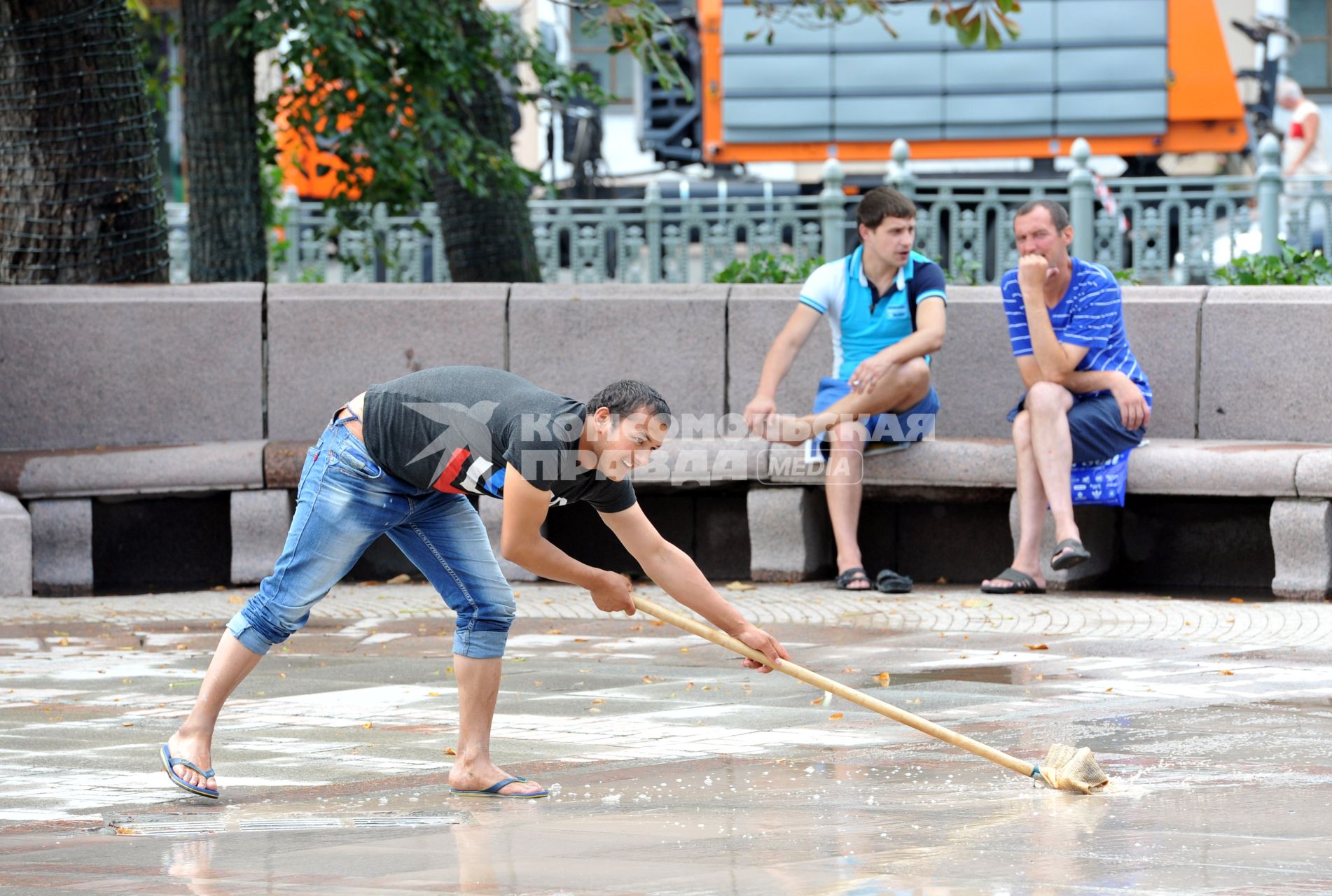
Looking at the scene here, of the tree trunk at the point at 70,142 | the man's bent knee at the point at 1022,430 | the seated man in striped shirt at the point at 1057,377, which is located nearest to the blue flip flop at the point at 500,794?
the seated man in striped shirt at the point at 1057,377

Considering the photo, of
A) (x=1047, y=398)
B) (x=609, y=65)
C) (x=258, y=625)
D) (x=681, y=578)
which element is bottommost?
(x=258, y=625)

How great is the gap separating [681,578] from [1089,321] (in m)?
3.95

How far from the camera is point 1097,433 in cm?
813

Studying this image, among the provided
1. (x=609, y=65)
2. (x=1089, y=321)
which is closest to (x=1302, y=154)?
(x=1089, y=321)

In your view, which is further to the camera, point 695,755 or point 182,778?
point 695,755

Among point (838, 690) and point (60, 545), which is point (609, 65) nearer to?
point (60, 545)

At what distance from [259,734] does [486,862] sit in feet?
6.01

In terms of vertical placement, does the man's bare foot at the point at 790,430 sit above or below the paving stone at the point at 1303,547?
above

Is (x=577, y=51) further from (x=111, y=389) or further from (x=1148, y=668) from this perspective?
(x=1148, y=668)

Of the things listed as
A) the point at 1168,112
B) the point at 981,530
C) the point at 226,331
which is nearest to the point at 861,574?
the point at 981,530

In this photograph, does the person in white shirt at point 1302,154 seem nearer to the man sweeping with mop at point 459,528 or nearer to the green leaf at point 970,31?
the green leaf at point 970,31

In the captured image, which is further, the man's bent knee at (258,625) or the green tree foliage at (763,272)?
the green tree foliage at (763,272)

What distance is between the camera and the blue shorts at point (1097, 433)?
A: 813 centimetres

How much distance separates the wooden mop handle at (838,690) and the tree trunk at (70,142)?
5968 millimetres
